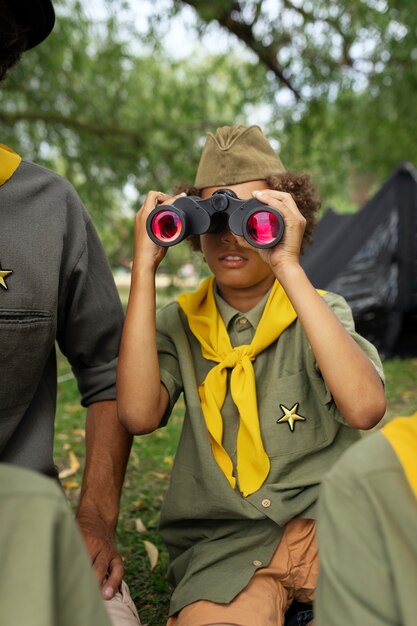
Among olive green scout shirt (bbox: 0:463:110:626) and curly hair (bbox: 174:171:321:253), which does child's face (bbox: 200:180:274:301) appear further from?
olive green scout shirt (bbox: 0:463:110:626)

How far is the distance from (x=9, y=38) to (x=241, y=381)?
1.17m

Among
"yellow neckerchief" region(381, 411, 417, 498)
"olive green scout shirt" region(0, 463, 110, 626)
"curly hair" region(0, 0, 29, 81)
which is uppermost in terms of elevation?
"curly hair" region(0, 0, 29, 81)

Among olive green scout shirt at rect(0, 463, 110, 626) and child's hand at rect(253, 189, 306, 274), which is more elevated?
child's hand at rect(253, 189, 306, 274)

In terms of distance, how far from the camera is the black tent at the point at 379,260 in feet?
24.0

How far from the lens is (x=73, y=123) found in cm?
858

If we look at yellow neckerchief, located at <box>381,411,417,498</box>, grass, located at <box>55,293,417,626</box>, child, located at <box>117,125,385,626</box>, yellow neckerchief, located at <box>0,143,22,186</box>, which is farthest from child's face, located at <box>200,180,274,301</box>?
grass, located at <box>55,293,417,626</box>

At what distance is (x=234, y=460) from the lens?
2256mm

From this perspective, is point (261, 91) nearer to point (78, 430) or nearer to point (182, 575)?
point (78, 430)

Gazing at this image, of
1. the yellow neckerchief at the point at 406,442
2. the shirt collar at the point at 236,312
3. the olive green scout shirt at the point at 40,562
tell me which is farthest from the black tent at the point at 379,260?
the olive green scout shirt at the point at 40,562

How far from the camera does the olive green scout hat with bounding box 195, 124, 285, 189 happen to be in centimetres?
242

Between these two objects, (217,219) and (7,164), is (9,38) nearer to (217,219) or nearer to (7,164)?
(7,164)

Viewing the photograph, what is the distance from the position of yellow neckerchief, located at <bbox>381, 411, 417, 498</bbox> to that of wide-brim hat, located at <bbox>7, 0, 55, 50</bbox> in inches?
60.9

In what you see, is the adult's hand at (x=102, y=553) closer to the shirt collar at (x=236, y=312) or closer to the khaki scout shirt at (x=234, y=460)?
the khaki scout shirt at (x=234, y=460)

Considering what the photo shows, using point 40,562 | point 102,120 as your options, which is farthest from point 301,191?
point 102,120
